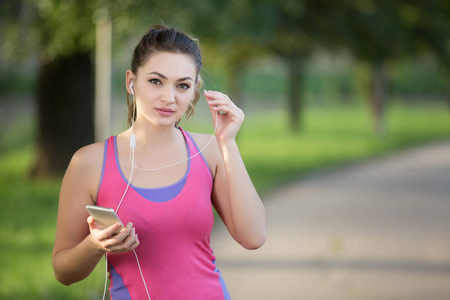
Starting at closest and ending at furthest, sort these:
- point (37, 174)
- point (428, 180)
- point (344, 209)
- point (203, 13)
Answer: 1. point (203, 13)
2. point (344, 209)
3. point (37, 174)
4. point (428, 180)

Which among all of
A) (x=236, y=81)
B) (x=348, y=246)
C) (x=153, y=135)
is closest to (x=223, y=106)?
(x=153, y=135)

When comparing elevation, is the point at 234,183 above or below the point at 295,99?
below

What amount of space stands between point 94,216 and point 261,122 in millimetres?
31643

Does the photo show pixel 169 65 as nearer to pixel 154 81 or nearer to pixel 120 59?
pixel 154 81

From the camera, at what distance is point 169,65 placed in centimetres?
245

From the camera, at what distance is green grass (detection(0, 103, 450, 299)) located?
22.3ft

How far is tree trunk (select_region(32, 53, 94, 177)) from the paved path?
3.35m

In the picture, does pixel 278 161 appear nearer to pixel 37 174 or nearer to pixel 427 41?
pixel 427 41

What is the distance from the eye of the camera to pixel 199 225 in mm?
2408

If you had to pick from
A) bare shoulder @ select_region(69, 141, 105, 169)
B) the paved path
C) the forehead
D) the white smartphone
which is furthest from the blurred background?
the paved path

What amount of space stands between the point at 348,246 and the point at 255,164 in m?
9.08

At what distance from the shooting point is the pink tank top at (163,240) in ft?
7.75

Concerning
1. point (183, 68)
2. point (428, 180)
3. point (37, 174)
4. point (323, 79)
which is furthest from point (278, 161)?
point (323, 79)

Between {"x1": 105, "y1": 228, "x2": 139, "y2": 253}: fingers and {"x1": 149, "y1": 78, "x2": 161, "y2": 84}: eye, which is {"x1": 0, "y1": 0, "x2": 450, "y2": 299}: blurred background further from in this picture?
{"x1": 105, "y1": 228, "x2": 139, "y2": 253}: fingers
